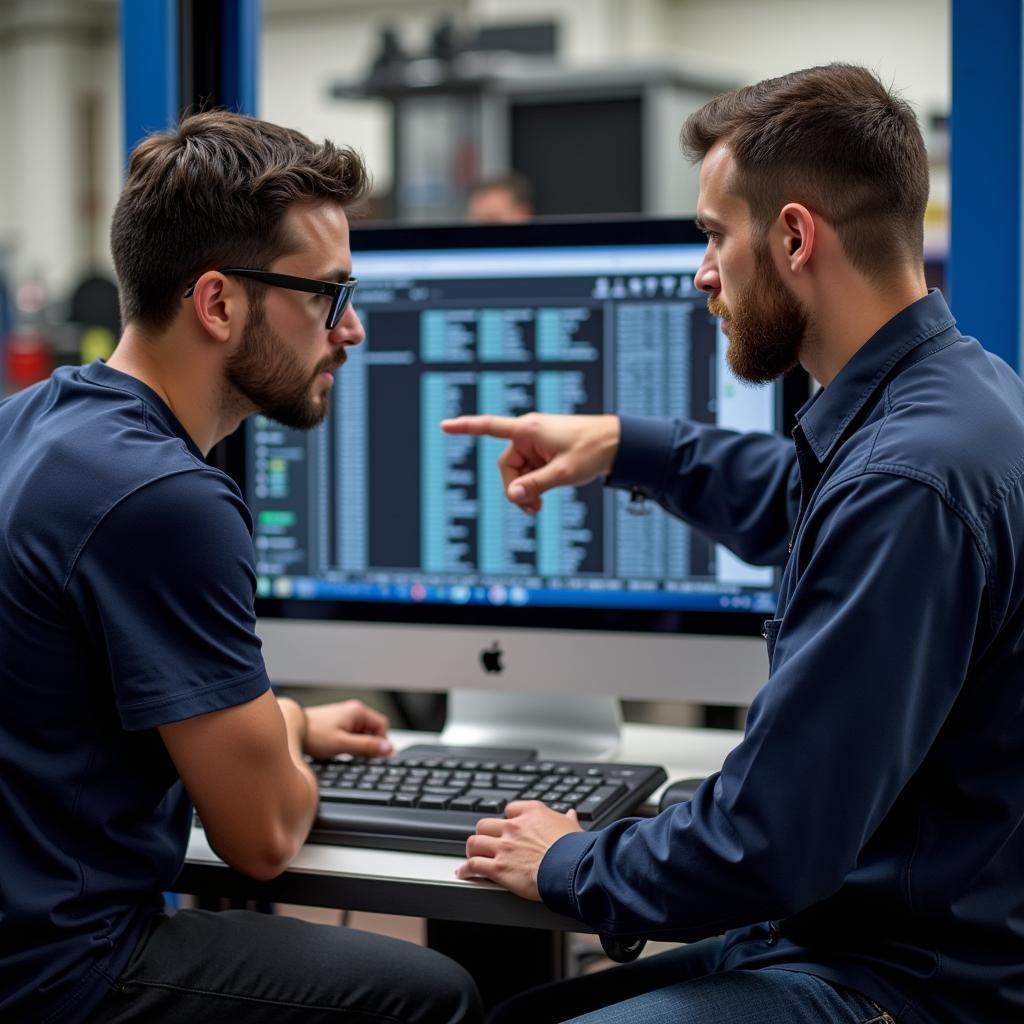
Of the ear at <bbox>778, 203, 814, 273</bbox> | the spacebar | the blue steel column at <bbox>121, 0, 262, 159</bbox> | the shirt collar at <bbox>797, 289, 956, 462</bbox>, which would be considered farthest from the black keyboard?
the blue steel column at <bbox>121, 0, 262, 159</bbox>

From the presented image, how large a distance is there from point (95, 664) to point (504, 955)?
781 mm

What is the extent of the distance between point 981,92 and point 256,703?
95 centimetres

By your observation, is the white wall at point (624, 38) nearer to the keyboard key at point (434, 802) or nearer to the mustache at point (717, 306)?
the mustache at point (717, 306)

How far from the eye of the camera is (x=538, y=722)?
5.41ft

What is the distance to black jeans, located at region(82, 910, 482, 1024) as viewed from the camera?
1.14m

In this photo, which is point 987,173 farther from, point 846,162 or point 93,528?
point 93,528

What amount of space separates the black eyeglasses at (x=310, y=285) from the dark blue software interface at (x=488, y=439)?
0.79ft

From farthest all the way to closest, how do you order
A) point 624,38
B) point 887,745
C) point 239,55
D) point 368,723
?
1. point 624,38
2. point 239,55
3. point 368,723
4. point 887,745

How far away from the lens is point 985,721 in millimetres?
1039

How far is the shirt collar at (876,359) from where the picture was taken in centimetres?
112

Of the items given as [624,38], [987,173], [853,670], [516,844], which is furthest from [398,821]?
[624,38]

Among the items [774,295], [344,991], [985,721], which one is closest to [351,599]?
[344,991]

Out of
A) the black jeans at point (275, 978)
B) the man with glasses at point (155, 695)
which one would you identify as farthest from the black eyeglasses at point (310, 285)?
the black jeans at point (275, 978)

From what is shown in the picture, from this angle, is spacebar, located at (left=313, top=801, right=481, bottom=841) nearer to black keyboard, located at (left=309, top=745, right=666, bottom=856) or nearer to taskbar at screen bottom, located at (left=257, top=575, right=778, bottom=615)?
black keyboard, located at (left=309, top=745, right=666, bottom=856)
